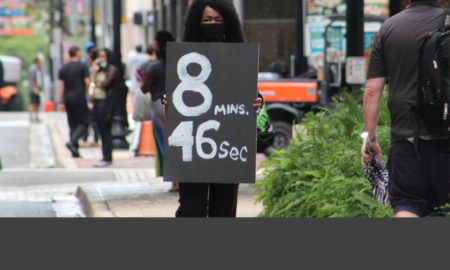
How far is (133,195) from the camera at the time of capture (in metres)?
12.8

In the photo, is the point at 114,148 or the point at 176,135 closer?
the point at 176,135

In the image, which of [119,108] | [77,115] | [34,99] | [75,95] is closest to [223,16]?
[75,95]

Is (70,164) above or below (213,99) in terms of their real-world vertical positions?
below

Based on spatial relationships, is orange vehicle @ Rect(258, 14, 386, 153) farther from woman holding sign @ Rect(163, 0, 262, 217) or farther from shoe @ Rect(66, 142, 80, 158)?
woman holding sign @ Rect(163, 0, 262, 217)

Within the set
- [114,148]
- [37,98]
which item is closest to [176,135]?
[114,148]

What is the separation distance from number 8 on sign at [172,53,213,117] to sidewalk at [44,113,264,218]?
3960mm

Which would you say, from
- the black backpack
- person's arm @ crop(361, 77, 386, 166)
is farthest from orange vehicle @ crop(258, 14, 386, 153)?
the black backpack

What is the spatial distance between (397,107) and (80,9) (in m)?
53.2

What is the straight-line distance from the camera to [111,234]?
542cm

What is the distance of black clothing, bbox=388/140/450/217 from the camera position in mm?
5754

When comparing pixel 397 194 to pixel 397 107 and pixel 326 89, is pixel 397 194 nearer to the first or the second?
pixel 397 107

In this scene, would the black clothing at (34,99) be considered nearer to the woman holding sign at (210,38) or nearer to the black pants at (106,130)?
the black pants at (106,130)

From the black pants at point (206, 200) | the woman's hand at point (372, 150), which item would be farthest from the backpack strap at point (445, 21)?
the black pants at point (206, 200)

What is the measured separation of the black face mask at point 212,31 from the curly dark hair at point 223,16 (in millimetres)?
28
